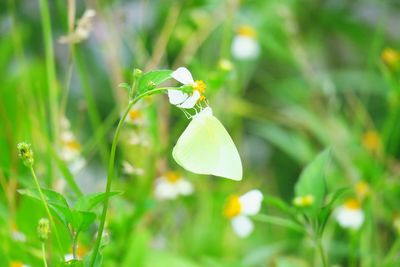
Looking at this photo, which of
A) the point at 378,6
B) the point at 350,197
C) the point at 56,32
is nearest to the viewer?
the point at 350,197

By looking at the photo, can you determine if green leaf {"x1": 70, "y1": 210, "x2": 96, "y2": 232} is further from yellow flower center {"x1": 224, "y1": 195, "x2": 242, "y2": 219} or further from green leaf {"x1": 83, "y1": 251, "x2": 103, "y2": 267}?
yellow flower center {"x1": 224, "y1": 195, "x2": 242, "y2": 219}

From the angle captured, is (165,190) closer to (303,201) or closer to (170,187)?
(170,187)

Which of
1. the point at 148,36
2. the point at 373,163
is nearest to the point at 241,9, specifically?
the point at 148,36

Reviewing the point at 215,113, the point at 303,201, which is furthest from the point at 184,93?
the point at 215,113

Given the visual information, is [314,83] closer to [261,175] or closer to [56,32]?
[261,175]

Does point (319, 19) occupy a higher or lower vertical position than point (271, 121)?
higher

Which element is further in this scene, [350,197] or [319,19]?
[319,19]

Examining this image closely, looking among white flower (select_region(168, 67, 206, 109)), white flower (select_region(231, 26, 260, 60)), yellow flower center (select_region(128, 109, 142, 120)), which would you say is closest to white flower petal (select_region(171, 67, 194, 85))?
white flower (select_region(168, 67, 206, 109))

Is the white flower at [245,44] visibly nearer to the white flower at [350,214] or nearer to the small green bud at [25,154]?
the white flower at [350,214]
